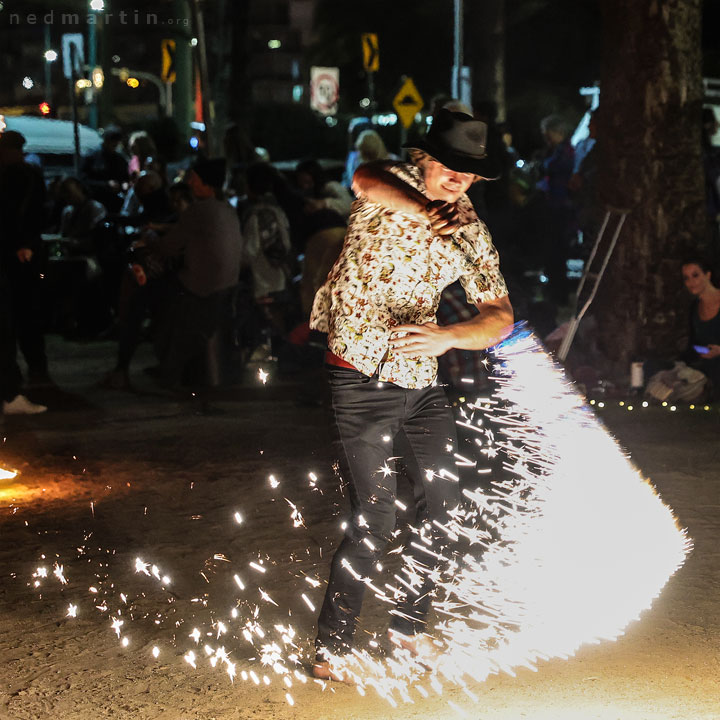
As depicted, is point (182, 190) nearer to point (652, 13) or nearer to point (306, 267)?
point (306, 267)

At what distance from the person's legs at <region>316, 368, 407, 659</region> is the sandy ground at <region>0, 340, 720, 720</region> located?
304mm

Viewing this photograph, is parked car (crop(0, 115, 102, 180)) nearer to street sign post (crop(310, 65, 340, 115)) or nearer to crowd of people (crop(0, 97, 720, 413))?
street sign post (crop(310, 65, 340, 115))

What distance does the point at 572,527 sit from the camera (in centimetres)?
639

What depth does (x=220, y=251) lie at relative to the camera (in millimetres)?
9945

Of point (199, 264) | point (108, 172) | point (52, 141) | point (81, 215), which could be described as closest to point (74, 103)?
point (108, 172)

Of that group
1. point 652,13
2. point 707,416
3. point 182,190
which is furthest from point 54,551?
point 652,13

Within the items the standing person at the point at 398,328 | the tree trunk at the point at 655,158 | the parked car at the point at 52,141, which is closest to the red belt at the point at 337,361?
the standing person at the point at 398,328

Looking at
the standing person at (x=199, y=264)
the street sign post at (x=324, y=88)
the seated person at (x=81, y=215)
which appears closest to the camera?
the standing person at (x=199, y=264)

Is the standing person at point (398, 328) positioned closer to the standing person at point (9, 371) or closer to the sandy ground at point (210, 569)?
the sandy ground at point (210, 569)

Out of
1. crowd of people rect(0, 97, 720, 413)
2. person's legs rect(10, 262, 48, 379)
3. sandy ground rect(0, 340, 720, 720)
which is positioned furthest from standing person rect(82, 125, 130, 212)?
sandy ground rect(0, 340, 720, 720)

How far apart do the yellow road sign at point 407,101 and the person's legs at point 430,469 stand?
15.6 m

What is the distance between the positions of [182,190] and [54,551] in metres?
6.03

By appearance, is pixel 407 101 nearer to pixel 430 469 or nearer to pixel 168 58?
pixel 168 58

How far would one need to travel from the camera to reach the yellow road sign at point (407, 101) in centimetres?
1986
